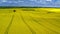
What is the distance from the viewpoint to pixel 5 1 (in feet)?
2.19

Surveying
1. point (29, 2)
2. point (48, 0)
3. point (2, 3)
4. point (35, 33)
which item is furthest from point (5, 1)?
point (35, 33)

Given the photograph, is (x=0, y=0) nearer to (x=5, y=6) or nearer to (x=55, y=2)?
(x=5, y=6)

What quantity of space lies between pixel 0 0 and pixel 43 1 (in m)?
0.26

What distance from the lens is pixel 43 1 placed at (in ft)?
2.27

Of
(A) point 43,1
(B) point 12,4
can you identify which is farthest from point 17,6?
(A) point 43,1

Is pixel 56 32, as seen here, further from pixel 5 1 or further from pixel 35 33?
pixel 5 1

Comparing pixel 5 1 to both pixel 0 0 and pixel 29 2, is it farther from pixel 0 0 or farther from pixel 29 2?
pixel 29 2

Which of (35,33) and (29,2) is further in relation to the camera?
(29,2)

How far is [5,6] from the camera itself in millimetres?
680

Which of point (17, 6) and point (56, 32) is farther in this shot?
point (17, 6)

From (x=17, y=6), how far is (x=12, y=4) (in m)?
0.03

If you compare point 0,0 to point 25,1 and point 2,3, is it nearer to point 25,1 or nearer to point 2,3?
point 2,3

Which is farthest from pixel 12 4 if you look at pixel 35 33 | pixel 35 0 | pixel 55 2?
pixel 35 33

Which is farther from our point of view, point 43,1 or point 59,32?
point 43,1
